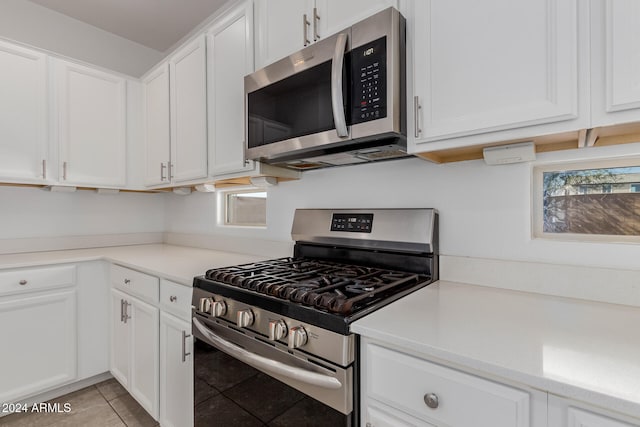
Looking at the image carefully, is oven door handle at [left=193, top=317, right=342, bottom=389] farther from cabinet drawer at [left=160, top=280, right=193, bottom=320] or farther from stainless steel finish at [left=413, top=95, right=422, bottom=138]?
stainless steel finish at [left=413, top=95, right=422, bottom=138]

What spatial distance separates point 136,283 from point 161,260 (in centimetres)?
20

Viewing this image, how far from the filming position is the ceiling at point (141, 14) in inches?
94.6

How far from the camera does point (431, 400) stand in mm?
729

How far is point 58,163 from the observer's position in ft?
7.30

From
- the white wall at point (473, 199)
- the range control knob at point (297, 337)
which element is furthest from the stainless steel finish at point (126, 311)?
the range control knob at point (297, 337)

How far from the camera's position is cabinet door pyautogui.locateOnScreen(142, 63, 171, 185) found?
2314 mm

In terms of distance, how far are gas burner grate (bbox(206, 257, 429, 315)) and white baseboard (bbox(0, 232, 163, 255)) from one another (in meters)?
1.92

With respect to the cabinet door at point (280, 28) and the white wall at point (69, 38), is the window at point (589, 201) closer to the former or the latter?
the cabinet door at point (280, 28)

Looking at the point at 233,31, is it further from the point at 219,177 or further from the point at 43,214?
the point at 43,214


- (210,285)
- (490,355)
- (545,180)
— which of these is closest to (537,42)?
(545,180)

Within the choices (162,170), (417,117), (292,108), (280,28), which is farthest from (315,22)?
(162,170)

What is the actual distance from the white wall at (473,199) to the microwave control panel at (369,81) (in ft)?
1.35

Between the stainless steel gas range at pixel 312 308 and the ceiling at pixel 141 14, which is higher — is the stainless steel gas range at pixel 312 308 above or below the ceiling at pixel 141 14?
below

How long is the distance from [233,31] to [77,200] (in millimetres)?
1969
